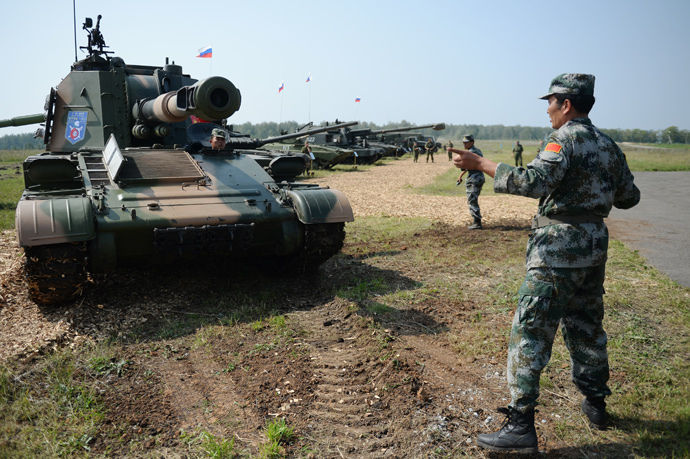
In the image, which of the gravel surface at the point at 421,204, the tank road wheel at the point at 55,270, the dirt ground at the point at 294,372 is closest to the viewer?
the dirt ground at the point at 294,372

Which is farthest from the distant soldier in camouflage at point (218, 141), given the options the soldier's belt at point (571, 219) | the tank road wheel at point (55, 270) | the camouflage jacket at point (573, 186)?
the soldier's belt at point (571, 219)

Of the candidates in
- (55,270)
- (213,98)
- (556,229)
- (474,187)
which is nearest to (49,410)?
(55,270)

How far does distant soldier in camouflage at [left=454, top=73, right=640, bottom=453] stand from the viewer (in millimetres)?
3133

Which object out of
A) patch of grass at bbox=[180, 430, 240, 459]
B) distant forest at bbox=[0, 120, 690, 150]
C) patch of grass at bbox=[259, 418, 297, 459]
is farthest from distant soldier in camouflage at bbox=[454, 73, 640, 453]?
distant forest at bbox=[0, 120, 690, 150]

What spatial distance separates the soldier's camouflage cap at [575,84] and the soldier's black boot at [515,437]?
6.20ft

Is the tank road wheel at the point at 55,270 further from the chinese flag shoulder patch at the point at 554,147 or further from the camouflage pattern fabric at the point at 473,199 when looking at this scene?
the camouflage pattern fabric at the point at 473,199

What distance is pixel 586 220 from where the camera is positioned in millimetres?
3225

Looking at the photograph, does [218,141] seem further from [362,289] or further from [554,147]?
[554,147]

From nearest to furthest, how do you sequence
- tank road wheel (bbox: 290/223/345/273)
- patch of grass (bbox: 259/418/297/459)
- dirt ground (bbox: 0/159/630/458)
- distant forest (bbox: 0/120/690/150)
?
patch of grass (bbox: 259/418/297/459)
dirt ground (bbox: 0/159/630/458)
tank road wheel (bbox: 290/223/345/273)
distant forest (bbox: 0/120/690/150)

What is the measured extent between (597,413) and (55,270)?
15.3ft

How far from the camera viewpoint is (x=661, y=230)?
10.9 m

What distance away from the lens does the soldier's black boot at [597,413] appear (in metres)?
3.50

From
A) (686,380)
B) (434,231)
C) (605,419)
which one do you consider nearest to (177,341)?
(605,419)

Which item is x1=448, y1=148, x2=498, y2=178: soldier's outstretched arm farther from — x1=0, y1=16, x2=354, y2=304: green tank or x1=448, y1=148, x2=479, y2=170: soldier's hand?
x1=0, y1=16, x2=354, y2=304: green tank
